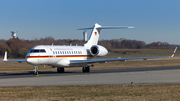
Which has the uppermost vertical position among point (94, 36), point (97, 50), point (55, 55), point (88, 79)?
point (94, 36)

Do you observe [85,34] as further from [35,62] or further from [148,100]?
[148,100]

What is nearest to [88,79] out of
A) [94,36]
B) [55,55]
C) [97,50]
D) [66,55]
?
[55,55]

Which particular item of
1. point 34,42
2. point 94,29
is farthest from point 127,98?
point 34,42

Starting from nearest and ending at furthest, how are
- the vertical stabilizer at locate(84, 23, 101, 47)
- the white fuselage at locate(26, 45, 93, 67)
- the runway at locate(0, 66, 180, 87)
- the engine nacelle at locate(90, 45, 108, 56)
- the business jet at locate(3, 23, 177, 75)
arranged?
the runway at locate(0, 66, 180, 87), the white fuselage at locate(26, 45, 93, 67), the business jet at locate(3, 23, 177, 75), the engine nacelle at locate(90, 45, 108, 56), the vertical stabilizer at locate(84, 23, 101, 47)

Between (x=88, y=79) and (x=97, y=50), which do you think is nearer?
(x=88, y=79)

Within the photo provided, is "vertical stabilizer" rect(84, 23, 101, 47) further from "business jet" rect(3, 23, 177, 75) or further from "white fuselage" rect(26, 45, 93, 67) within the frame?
"white fuselage" rect(26, 45, 93, 67)

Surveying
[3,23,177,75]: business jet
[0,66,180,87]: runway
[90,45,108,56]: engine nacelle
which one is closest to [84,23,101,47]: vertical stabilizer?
[3,23,177,75]: business jet

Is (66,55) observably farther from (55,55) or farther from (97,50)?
(97,50)

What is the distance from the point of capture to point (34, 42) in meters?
66.1

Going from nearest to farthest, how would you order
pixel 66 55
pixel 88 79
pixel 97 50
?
pixel 88 79 < pixel 66 55 < pixel 97 50

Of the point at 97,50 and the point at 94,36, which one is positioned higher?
the point at 94,36

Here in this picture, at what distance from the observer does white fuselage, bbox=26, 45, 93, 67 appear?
2545 cm

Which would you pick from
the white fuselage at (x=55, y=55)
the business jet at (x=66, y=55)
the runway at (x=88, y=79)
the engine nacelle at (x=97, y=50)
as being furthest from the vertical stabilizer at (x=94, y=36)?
the runway at (x=88, y=79)

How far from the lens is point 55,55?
91.0 feet
